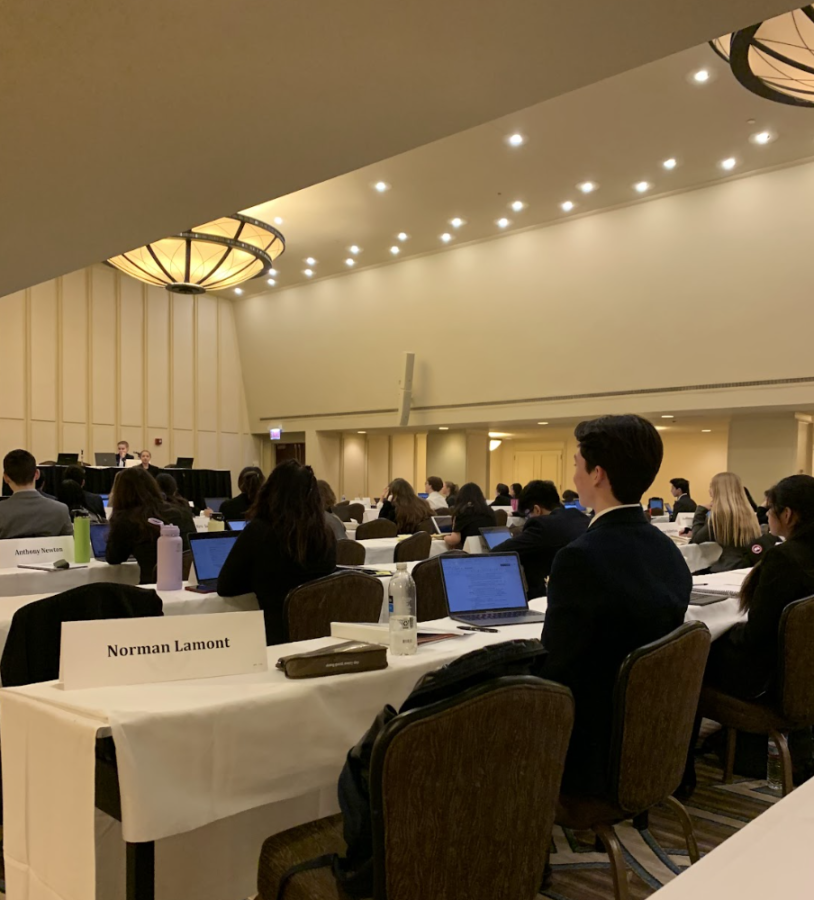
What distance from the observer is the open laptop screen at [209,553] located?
12.2ft

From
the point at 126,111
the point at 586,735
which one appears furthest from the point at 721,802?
the point at 126,111

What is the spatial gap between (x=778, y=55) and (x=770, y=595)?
487 cm

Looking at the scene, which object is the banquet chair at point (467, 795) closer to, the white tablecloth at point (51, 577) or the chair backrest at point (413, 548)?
the white tablecloth at point (51, 577)

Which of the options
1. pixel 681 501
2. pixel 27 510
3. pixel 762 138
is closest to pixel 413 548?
pixel 27 510

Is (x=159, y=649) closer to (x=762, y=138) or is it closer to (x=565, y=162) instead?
(x=565, y=162)

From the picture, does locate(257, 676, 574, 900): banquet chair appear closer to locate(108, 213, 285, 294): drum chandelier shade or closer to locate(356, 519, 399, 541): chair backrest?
locate(356, 519, 399, 541): chair backrest

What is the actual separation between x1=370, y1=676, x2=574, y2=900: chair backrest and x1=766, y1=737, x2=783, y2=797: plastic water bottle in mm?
2195

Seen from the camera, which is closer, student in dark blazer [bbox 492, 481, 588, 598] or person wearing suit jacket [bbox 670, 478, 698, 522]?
student in dark blazer [bbox 492, 481, 588, 598]

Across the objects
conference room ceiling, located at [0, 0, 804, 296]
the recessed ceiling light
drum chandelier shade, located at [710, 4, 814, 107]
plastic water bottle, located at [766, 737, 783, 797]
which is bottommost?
plastic water bottle, located at [766, 737, 783, 797]

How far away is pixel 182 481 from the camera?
1552 centimetres

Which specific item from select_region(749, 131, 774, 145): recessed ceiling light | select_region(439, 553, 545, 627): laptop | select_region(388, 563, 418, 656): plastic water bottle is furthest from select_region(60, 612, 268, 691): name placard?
select_region(749, 131, 774, 145): recessed ceiling light

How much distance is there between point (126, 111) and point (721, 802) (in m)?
3.81

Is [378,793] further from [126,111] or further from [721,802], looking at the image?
[126,111]

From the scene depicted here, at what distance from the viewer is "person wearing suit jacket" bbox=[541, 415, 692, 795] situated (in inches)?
75.2
